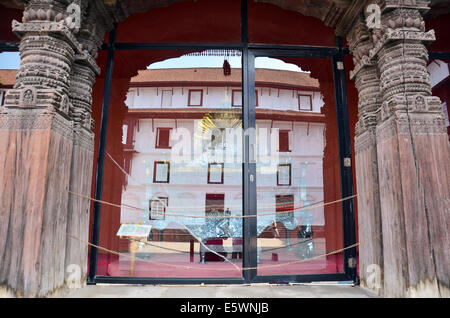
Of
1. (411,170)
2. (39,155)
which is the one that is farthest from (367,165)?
(39,155)

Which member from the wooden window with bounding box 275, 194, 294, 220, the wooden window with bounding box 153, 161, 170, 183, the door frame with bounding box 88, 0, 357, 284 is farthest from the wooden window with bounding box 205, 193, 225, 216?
the door frame with bounding box 88, 0, 357, 284

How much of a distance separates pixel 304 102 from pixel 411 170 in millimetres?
2232

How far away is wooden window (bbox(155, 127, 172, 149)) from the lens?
4840 millimetres

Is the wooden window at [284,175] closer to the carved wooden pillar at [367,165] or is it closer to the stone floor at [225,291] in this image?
the carved wooden pillar at [367,165]

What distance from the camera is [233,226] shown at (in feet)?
15.5

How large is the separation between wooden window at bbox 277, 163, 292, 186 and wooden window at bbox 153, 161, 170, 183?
1761mm

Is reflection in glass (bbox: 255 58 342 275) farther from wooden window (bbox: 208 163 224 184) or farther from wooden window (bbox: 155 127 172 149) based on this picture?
wooden window (bbox: 155 127 172 149)

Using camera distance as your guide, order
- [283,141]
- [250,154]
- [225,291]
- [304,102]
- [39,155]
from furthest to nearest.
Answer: [283,141] → [304,102] → [250,154] → [225,291] → [39,155]

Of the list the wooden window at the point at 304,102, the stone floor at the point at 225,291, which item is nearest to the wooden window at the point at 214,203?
the stone floor at the point at 225,291

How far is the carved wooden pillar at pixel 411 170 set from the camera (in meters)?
2.50

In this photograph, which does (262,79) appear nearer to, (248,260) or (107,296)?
(248,260)

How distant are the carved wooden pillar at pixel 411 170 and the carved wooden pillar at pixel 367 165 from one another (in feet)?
0.52

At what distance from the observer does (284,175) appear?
486 centimetres

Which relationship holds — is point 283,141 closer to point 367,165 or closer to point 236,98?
point 236,98
